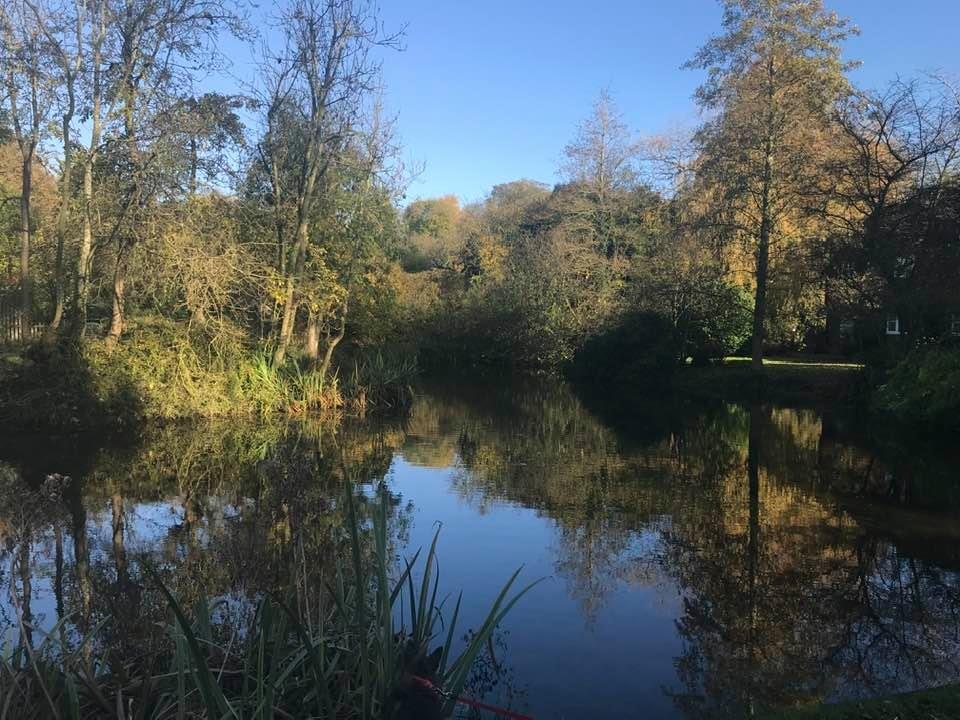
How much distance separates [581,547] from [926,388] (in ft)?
34.9

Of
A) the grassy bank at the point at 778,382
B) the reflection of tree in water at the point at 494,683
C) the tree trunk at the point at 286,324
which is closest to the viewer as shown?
the reflection of tree in water at the point at 494,683

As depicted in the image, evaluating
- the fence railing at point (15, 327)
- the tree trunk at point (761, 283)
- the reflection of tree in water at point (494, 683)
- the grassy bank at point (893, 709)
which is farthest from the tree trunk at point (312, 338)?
the grassy bank at point (893, 709)

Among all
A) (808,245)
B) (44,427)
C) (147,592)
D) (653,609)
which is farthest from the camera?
(808,245)

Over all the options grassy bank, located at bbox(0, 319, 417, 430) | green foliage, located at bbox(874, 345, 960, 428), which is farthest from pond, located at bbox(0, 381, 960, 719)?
green foliage, located at bbox(874, 345, 960, 428)

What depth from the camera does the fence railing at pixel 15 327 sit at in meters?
13.8

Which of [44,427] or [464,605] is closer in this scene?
[464,605]

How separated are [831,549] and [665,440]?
7160mm

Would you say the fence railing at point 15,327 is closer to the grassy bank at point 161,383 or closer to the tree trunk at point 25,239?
the tree trunk at point 25,239

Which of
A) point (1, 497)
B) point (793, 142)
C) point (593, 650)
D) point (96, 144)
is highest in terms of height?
point (793, 142)

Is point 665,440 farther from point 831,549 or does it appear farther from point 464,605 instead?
point 464,605

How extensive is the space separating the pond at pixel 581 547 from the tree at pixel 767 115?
1141 centimetres

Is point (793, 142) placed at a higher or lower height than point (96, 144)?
higher

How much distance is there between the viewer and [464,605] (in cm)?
585

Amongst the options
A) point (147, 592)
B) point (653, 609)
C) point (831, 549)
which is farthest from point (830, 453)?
point (147, 592)
